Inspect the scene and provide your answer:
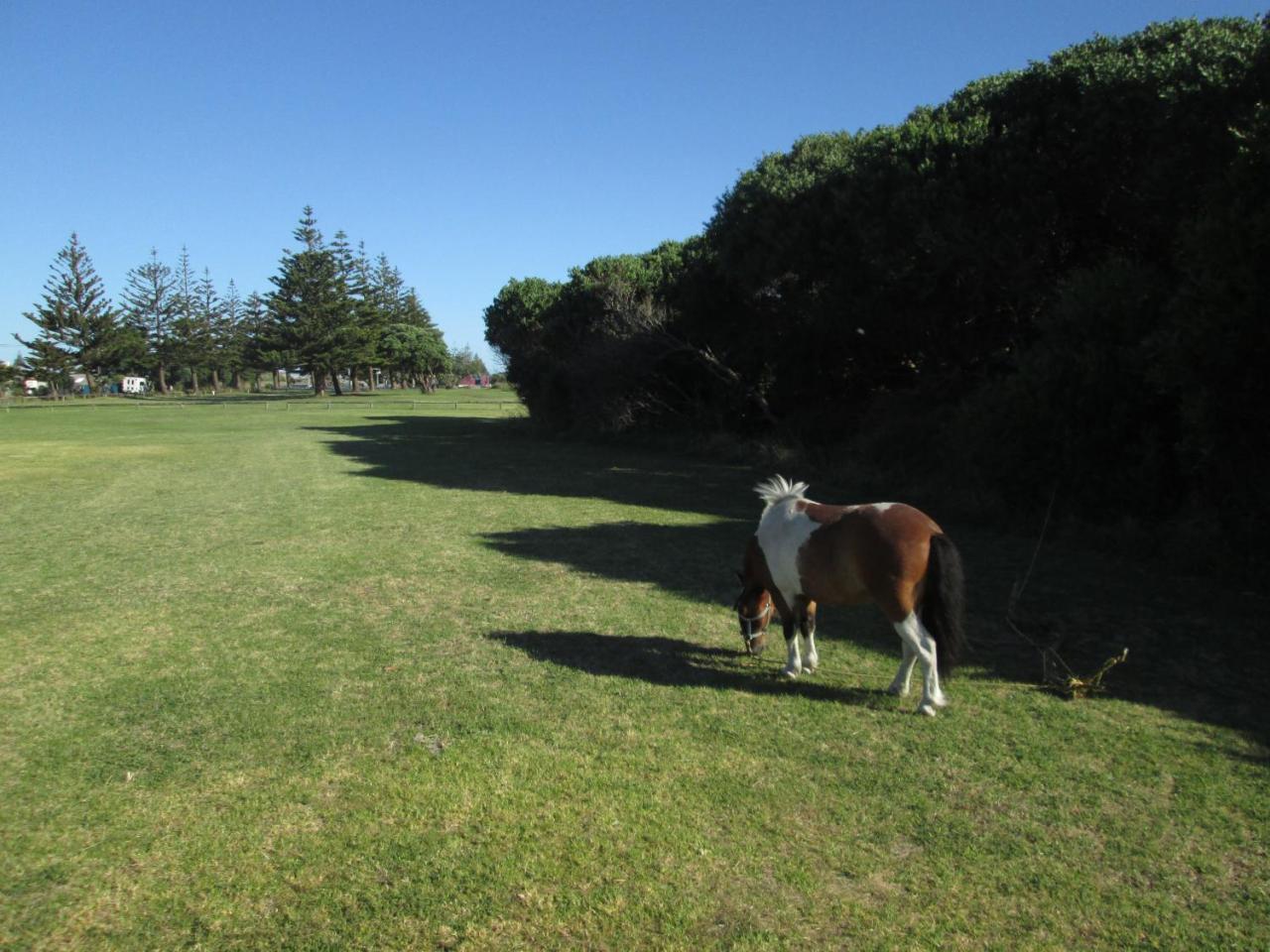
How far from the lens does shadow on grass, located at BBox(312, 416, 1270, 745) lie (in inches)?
209

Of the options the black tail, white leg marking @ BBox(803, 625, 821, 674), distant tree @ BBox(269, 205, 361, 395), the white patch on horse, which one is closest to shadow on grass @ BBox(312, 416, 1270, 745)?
white leg marking @ BBox(803, 625, 821, 674)

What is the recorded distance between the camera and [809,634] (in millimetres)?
5289

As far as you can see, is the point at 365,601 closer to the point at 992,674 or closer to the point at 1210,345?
the point at 992,674

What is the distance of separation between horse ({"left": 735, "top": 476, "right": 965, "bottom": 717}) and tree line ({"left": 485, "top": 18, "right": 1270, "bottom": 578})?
4.09 meters

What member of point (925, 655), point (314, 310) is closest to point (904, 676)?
point (925, 655)

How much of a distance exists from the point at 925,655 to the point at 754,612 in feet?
4.12

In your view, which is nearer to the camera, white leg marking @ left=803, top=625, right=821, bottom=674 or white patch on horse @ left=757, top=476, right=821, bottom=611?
white patch on horse @ left=757, top=476, right=821, bottom=611

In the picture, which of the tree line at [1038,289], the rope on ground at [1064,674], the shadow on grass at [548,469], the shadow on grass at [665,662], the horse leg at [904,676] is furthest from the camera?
the shadow on grass at [548,469]

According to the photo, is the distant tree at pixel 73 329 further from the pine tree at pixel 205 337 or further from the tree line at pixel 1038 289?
the tree line at pixel 1038 289

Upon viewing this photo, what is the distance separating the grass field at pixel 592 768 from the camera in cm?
295

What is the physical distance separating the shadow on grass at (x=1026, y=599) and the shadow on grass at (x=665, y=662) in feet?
0.13

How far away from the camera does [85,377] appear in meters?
70.5

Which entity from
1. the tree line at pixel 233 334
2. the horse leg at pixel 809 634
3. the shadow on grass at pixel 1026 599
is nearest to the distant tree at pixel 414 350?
the tree line at pixel 233 334

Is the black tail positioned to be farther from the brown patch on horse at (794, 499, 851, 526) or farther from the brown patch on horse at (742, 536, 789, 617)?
the brown patch on horse at (742, 536, 789, 617)
